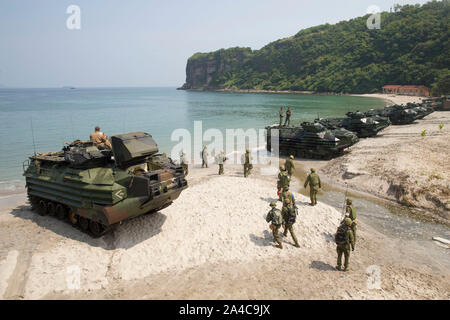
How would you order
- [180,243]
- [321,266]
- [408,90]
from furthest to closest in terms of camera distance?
1. [408,90]
2. [180,243]
3. [321,266]

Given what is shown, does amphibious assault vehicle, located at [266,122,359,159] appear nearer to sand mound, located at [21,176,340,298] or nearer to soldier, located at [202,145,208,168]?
soldier, located at [202,145,208,168]

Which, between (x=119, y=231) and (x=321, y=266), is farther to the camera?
(x=119, y=231)

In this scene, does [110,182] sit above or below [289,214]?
above

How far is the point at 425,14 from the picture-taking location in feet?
391

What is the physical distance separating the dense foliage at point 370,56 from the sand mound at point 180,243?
244 feet

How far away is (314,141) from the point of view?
74.0 feet

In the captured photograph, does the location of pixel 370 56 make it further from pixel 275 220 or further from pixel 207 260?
pixel 207 260

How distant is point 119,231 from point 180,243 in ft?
8.04

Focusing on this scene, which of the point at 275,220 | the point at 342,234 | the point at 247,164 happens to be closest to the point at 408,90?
the point at 247,164

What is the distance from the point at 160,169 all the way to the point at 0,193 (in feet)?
42.4

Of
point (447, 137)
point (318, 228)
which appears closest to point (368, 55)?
point (447, 137)

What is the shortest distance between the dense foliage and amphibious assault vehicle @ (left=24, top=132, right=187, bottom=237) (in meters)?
77.3

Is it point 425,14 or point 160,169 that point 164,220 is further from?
point 425,14

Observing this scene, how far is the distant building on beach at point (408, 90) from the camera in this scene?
91.1 meters
